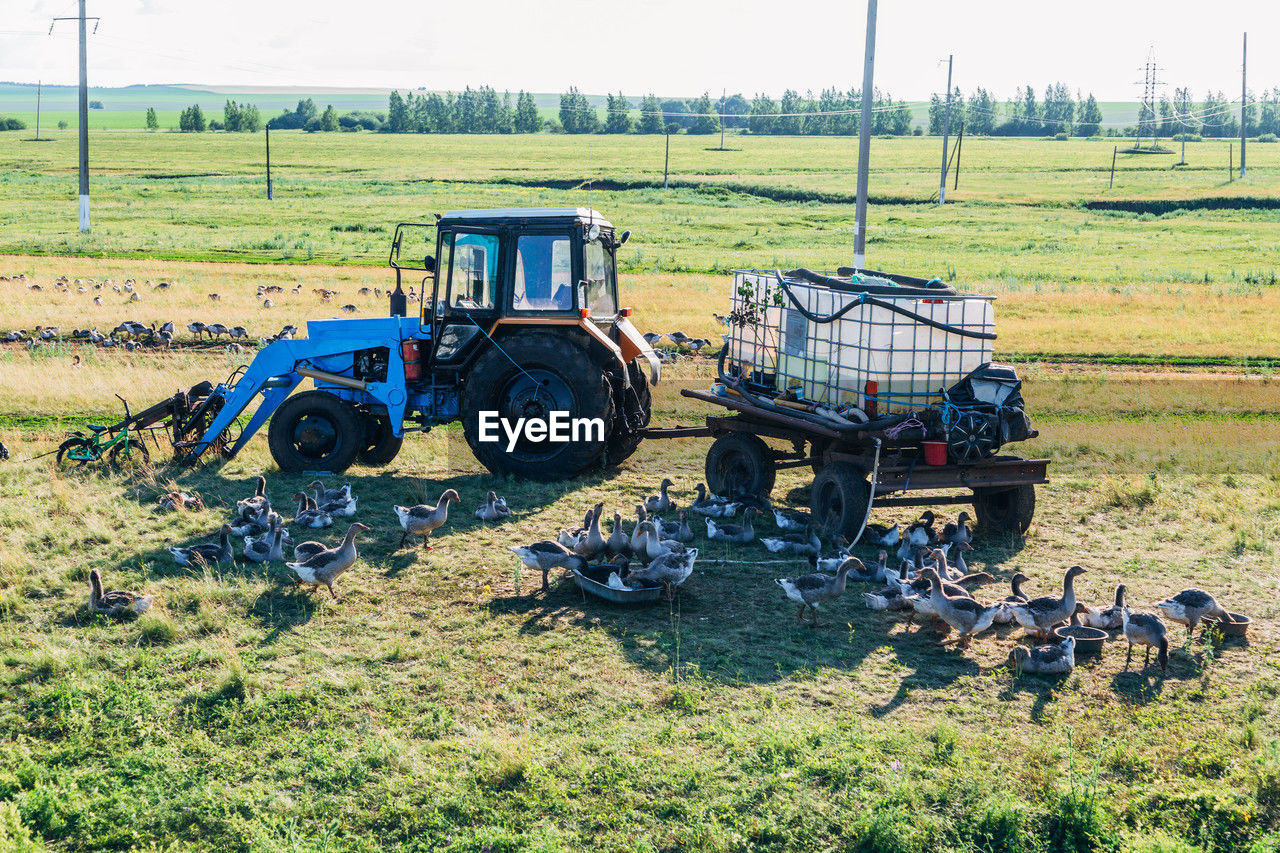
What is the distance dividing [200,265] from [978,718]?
36.8m

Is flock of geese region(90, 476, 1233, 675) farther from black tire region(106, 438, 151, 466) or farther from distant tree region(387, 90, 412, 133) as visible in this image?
distant tree region(387, 90, 412, 133)

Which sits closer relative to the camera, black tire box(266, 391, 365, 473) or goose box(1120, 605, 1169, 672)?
Result: goose box(1120, 605, 1169, 672)

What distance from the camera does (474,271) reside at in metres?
14.1

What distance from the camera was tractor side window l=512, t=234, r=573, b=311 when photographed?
547 inches

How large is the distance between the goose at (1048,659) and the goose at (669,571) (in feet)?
9.91

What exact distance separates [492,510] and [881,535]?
14.4 feet

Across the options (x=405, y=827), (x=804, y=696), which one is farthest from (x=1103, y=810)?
(x=405, y=827)

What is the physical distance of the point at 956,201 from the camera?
7750 cm

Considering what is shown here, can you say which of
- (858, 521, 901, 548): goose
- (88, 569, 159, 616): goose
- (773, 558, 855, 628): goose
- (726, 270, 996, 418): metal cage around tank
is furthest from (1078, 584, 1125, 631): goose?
(88, 569, 159, 616): goose

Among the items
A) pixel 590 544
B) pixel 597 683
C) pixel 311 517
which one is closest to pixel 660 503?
pixel 590 544

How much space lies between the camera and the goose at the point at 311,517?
1216 centimetres

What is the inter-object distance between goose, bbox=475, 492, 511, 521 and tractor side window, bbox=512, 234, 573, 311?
266 cm

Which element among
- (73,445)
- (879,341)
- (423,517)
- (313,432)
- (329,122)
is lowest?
(423,517)

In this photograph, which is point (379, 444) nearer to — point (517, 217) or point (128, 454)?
point (128, 454)
